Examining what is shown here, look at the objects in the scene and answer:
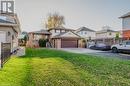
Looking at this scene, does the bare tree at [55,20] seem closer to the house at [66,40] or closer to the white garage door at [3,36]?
the house at [66,40]

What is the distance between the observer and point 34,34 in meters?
60.8

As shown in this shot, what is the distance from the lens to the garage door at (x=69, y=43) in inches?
2206

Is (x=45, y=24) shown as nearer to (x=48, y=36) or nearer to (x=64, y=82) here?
(x=48, y=36)

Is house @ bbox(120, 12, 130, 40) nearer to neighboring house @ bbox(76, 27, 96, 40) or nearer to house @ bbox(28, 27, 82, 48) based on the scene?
house @ bbox(28, 27, 82, 48)

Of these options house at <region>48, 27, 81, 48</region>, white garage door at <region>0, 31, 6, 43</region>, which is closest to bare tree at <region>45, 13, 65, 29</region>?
house at <region>48, 27, 81, 48</region>

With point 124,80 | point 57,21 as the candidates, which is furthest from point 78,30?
point 124,80

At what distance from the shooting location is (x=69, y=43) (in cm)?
5681

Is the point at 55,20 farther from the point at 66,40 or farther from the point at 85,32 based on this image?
the point at 66,40

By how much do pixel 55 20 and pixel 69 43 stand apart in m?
28.2

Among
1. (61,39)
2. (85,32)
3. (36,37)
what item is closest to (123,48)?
(61,39)

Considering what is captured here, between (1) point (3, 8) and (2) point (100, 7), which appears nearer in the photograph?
(1) point (3, 8)

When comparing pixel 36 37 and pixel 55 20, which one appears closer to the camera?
pixel 36 37

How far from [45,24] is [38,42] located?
24.1 meters

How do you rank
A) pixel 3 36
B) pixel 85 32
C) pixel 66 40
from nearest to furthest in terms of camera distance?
1. pixel 3 36
2. pixel 66 40
3. pixel 85 32
